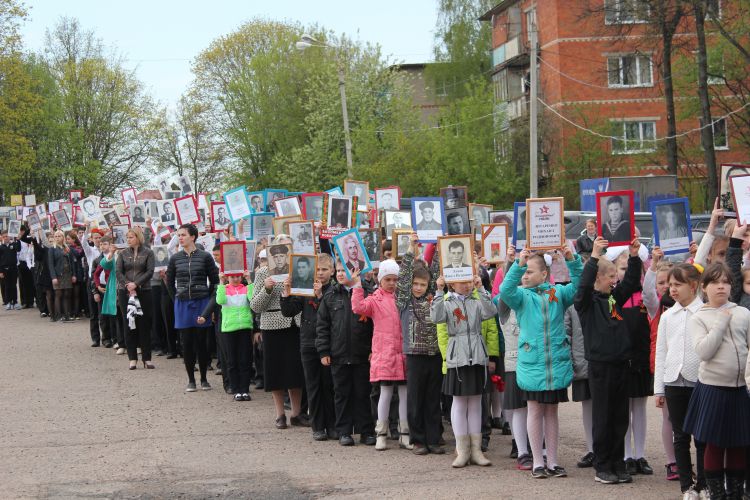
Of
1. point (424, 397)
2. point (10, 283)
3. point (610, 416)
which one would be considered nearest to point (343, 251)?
point (424, 397)

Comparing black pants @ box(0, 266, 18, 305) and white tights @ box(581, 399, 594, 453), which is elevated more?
black pants @ box(0, 266, 18, 305)

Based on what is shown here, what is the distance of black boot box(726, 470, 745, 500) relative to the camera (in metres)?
7.93

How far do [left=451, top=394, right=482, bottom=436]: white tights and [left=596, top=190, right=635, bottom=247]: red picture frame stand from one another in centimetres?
190

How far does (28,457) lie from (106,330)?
1003 cm

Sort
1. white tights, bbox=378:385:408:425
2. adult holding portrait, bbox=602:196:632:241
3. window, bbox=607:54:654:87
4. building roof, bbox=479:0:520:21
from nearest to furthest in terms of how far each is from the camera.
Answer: adult holding portrait, bbox=602:196:632:241
white tights, bbox=378:385:408:425
window, bbox=607:54:654:87
building roof, bbox=479:0:520:21

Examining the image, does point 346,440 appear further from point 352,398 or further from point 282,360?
point 282,360

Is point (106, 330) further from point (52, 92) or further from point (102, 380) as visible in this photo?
point (52, 92)

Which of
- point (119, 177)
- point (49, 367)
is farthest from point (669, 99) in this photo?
point (119, 177)

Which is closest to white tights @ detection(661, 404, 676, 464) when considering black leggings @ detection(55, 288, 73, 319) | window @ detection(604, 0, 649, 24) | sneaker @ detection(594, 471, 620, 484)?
sneaker @ detection(594, 471, 620, 484)

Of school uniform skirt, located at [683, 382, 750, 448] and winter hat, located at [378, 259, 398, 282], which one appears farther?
winter hat, located at [378, 259, 398, 282]

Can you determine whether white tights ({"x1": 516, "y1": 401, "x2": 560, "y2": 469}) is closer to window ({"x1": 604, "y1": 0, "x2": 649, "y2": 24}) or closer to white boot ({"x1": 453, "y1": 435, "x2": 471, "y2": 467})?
white boot ({"x1": 453, "y1": 435, "x2": 471, "y2": 467})

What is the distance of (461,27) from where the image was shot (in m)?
71.1

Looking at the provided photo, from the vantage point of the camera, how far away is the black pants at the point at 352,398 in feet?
37.3

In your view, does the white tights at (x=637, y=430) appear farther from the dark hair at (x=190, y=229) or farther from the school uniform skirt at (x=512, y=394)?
the dark hair at (x=190, y=229)
